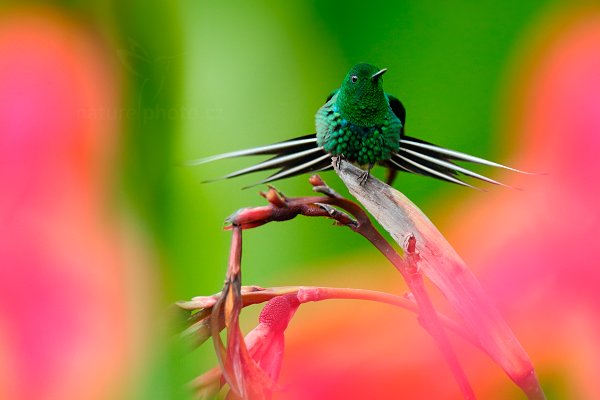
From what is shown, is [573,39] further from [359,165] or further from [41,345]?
[41,345]

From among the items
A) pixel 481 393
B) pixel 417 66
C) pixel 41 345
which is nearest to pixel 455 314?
pixel 481 393

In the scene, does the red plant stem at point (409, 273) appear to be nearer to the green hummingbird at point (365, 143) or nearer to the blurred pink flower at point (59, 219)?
the green hummingbird at point (365, 143)

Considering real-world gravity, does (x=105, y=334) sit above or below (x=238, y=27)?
below

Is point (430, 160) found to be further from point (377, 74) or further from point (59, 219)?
point (59, 219)

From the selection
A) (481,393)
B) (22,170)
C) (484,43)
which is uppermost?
(484,43)

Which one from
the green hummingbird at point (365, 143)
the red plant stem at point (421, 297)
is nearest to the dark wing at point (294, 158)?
the green hummingbird at point (365, 143)

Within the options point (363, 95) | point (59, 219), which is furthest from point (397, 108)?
point (59, 219)

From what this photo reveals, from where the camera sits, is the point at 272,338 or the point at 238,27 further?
the point at 238,27

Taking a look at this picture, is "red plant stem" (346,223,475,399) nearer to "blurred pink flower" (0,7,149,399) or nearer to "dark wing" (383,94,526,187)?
"dark wing" (383,94,526,187)
